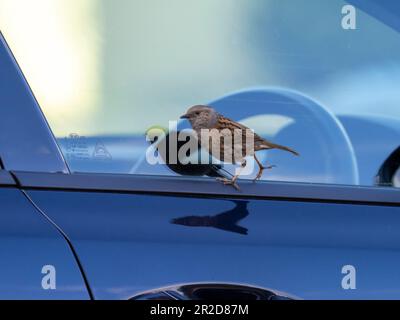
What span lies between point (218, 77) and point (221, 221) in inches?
19.6

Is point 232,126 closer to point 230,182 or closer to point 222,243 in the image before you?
point 230,182

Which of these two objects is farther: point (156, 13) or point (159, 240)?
point (156, 13)

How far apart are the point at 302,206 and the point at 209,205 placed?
0.22 meters

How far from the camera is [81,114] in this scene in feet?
6.21

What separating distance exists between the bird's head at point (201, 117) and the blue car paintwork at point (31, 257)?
452mm

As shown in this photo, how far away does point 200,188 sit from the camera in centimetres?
172

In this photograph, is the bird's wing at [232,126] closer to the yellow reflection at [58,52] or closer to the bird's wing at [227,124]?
the bird's wing at [227,124]

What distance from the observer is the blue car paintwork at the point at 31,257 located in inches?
59.7

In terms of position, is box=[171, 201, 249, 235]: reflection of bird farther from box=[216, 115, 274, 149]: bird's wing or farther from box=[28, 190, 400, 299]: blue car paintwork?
box=[216, 115, 274, 149]: bird's wing

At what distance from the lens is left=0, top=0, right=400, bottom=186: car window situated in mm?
1882

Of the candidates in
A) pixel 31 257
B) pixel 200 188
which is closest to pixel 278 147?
pixel 200 188

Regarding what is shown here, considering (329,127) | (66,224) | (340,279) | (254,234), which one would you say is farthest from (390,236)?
(66,224)

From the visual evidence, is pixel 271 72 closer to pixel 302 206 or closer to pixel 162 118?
pixel 162 118

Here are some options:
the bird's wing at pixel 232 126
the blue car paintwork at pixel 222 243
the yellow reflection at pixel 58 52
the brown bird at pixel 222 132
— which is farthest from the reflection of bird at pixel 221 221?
the yellow reflection at pixel 58 52
